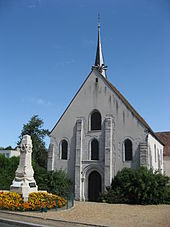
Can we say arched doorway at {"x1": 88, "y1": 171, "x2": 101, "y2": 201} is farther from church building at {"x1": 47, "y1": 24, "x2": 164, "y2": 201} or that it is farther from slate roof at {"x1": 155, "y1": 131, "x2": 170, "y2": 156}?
slate roof at {"x1": 155, "y1": 131, "x2": 170, "y2": 156}

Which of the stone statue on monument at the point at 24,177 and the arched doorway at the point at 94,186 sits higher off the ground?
the stone statue on monument at the point at 24,177

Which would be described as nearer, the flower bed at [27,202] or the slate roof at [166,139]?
the flower bed at [27,202]

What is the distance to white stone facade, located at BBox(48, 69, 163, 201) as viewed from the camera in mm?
20312

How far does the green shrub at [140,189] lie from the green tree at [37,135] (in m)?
21.9

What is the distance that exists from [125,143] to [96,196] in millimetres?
5464

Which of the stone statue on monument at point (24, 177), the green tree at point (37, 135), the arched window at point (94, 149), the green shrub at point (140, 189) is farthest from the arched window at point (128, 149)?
the green tree at point (37, 135)

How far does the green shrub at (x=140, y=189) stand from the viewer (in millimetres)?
17062

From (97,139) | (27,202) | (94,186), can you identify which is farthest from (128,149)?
(27,202)

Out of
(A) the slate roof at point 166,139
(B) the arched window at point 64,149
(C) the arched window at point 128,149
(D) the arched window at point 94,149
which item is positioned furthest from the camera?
(A) the slate roof at point 166,139

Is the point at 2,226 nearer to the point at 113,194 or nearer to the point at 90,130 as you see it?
the point at 113,194

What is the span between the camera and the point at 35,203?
41.8 feet

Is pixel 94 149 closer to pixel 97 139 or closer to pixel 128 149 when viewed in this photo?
pixel 97 139

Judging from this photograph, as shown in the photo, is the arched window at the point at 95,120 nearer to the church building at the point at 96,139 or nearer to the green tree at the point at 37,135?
the church building at the point at 96,139

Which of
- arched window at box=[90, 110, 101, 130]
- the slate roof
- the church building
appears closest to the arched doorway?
the church building
